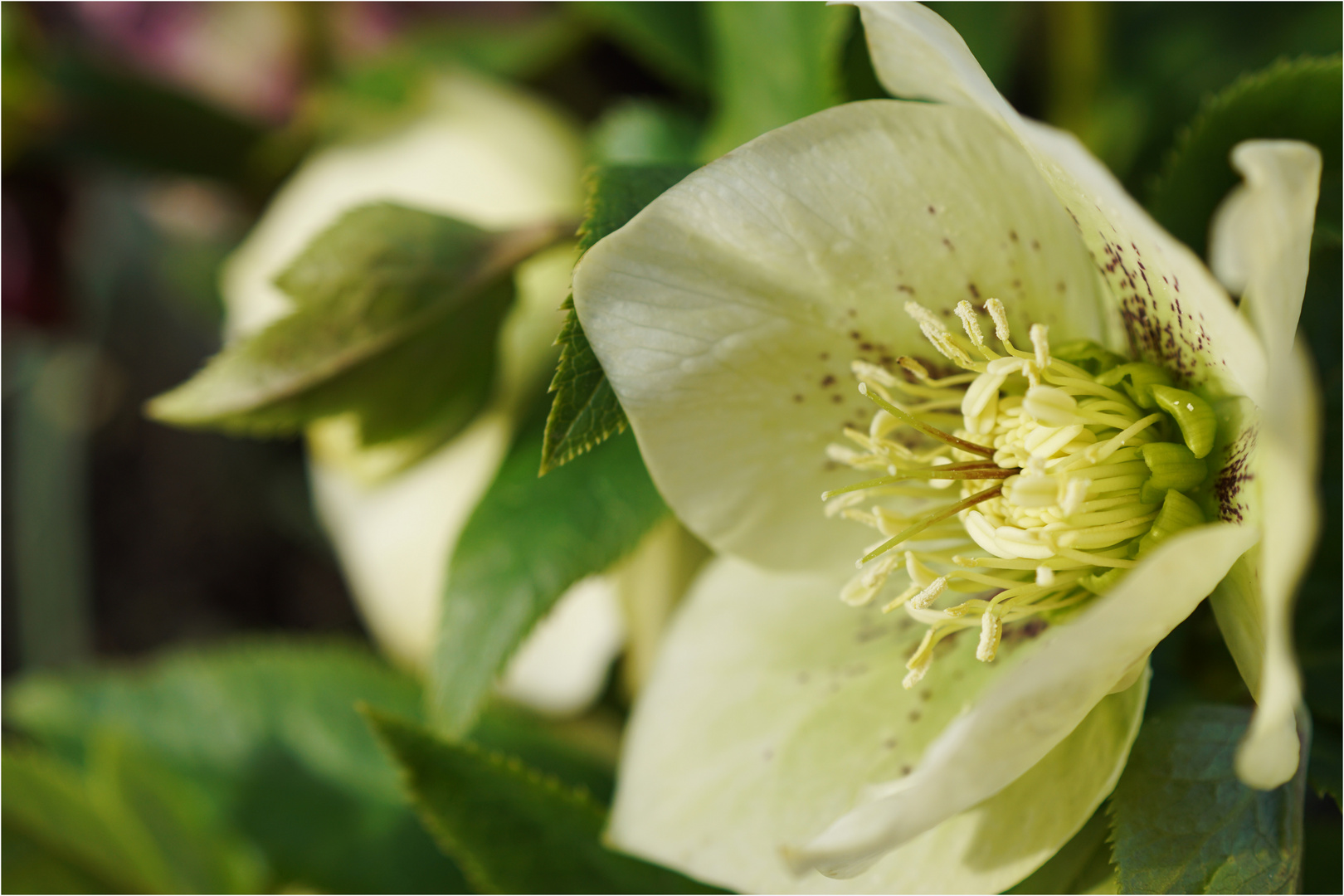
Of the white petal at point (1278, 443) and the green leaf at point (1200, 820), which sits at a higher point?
the white petal at point (1278, 443)

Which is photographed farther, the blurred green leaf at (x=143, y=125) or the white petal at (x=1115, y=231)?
the blurred green leaf at (x=143, y=125)

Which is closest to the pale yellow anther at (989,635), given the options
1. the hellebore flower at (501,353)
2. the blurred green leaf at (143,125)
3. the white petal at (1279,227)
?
the white petal at (1279,227)

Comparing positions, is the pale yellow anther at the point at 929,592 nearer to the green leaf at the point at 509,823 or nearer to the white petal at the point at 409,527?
the green leaf at the point at 509,823

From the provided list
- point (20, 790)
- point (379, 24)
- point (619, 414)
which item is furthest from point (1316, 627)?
point (379, 24)

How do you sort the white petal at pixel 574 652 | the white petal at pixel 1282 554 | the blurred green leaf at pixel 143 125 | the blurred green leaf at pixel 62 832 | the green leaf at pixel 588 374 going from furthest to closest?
the blurred green leaf at pixel 143 125, the white petal at pixel 574 652, the blurred green leaf at pixel 62 832, the green leaf at pixel 588 374, the white petal at pixel 1282 554

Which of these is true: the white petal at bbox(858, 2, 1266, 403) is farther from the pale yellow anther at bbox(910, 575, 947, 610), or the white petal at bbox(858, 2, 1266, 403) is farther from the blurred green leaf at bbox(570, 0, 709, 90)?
the blurred green leaf at bbox(570, 0, 709, 90)

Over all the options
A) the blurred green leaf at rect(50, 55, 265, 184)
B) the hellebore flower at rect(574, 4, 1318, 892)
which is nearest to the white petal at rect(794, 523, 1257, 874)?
the hellebore flower at rect(574, 4, 1318, 892)

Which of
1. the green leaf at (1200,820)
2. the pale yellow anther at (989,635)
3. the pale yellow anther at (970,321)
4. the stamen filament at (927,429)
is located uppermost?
the pale yellow anther at (970,321)

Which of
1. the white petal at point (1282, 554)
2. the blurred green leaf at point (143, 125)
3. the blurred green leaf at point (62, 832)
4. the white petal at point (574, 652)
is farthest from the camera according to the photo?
the blurred green leaf at point (143, 125)
